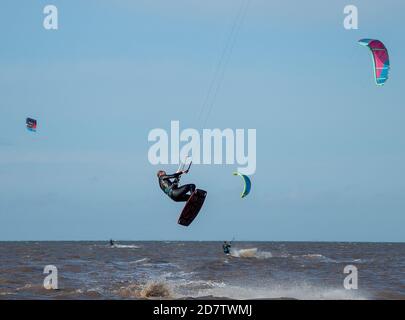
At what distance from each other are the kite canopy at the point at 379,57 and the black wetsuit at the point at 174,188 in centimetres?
665

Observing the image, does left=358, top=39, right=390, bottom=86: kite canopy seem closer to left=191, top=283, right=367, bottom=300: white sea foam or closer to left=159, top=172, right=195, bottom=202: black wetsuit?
left=191, top=283, right=367, bottom=300: white sea foam

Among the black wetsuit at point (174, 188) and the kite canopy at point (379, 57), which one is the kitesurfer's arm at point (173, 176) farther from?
the kite canopy at point (379, 57)

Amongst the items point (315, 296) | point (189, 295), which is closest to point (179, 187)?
point (189, 295)

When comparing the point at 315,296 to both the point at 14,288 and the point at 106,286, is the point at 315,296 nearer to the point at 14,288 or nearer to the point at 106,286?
the point at 106,286

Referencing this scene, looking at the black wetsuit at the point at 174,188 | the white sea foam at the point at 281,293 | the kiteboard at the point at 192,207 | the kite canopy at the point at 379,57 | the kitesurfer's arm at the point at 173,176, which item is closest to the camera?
the kitesurfer's arm at the point at 173,176

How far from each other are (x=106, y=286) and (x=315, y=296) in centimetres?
660

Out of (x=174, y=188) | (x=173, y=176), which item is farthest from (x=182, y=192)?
(x=173, y=176)

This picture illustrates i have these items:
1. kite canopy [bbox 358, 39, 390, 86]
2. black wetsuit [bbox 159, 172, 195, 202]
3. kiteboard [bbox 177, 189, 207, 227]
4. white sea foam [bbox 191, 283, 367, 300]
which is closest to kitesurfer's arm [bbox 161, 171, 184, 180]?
black wetsuit [bbox 159, 172, 195, 202]

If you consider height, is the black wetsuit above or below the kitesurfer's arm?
below

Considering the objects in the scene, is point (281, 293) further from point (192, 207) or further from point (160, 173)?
point (160, 173)

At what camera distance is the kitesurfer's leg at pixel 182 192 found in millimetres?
15125

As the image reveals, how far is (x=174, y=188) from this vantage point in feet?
49.7

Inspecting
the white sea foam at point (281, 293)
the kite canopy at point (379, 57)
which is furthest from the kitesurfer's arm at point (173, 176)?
the kite canopy at point (379, 57)

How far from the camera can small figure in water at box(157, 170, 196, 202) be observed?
15117 millimetres
